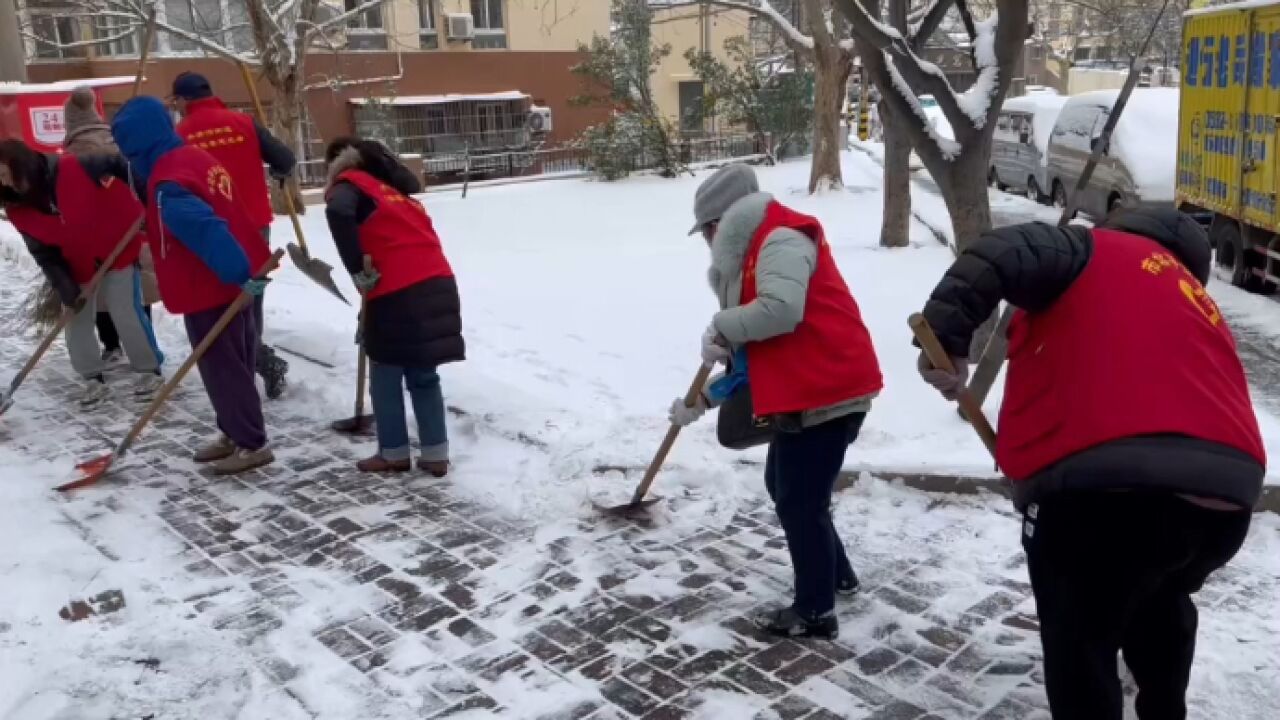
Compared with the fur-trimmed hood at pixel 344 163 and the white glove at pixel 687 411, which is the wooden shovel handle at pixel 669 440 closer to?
the white glove at pixel 687 411

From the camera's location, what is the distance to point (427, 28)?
88.1ft

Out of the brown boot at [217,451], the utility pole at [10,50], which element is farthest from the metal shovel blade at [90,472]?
the utility pole at [10,50]

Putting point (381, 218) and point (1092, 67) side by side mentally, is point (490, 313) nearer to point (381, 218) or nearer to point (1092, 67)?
point (381, 218)

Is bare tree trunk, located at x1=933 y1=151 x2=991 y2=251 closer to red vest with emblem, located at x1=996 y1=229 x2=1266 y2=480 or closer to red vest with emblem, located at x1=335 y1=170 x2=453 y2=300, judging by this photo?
red vest with emblem, located at x1=335 y1=170 x2=453 y2=300

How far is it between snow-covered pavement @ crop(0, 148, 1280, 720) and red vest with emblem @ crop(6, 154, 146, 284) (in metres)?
0.90

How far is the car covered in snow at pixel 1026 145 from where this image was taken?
56.4 ft

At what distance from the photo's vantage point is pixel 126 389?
6938 mm

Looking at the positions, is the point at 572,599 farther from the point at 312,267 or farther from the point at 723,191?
the point at 312,267

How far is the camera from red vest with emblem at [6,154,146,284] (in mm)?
6363

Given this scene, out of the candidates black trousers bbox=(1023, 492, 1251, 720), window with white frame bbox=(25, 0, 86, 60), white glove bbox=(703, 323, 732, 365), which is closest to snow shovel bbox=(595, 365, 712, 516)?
white glove bbox=(703, 323, 732, 365)

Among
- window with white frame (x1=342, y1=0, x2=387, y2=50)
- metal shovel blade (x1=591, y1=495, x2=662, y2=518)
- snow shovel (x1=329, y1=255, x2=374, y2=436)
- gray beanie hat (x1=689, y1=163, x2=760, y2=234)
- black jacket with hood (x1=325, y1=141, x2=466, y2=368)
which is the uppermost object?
window with white frame (x1=342, y1=0, x2=387, y2=50)

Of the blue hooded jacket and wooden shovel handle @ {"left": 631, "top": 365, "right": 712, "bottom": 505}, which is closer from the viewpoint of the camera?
wooden shovel handle @ {"left": 631, "top": 365, "right": 712, "bottom": 505}

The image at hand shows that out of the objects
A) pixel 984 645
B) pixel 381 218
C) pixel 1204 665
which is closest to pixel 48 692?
pixel 381 218

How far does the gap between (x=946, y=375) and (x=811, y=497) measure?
0.93 m
